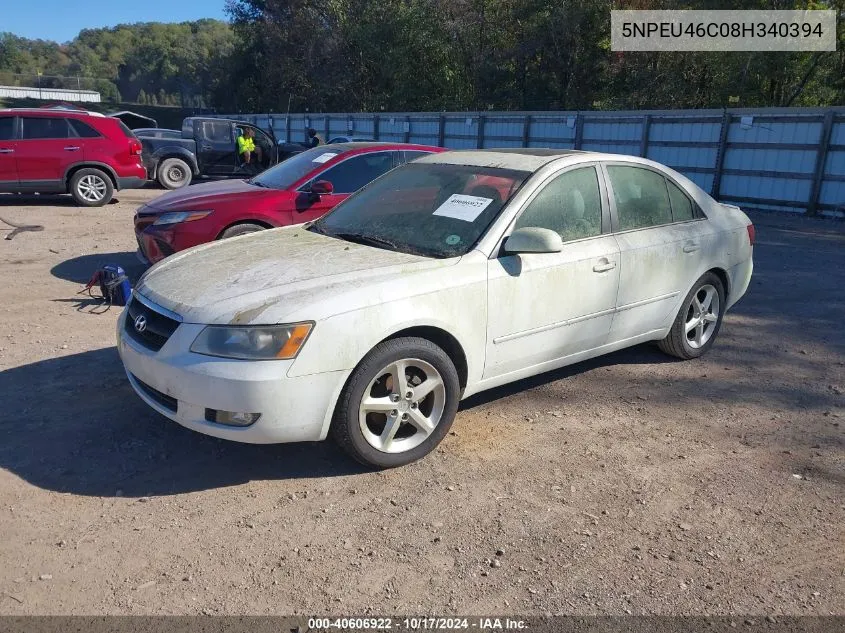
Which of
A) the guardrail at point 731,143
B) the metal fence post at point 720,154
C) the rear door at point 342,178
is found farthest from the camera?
the metal fence post at point 720,154

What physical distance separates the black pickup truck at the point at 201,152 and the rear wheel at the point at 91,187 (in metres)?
3.83

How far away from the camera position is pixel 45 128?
12625mm

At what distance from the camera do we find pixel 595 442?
4184 mm

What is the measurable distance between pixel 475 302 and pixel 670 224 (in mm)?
2027

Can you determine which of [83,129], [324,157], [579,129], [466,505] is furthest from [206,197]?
[579,129]

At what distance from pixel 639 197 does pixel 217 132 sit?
15124 mm

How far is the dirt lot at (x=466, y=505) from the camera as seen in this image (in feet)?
9.32

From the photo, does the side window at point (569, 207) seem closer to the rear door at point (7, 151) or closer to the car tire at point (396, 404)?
the car tire at point (396, 404)

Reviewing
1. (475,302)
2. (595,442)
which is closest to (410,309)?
(475,302)

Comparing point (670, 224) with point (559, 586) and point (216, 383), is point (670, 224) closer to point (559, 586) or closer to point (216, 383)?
point (559, 586)

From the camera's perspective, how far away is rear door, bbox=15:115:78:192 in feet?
41.1

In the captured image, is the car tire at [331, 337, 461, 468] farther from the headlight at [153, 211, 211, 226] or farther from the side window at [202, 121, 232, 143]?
the side window at [202, 121, 232, 143]

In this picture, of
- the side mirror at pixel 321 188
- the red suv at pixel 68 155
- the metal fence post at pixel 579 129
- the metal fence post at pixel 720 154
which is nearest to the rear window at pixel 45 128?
the red suv at pixel 68 155

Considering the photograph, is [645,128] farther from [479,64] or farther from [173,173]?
[479,64]
